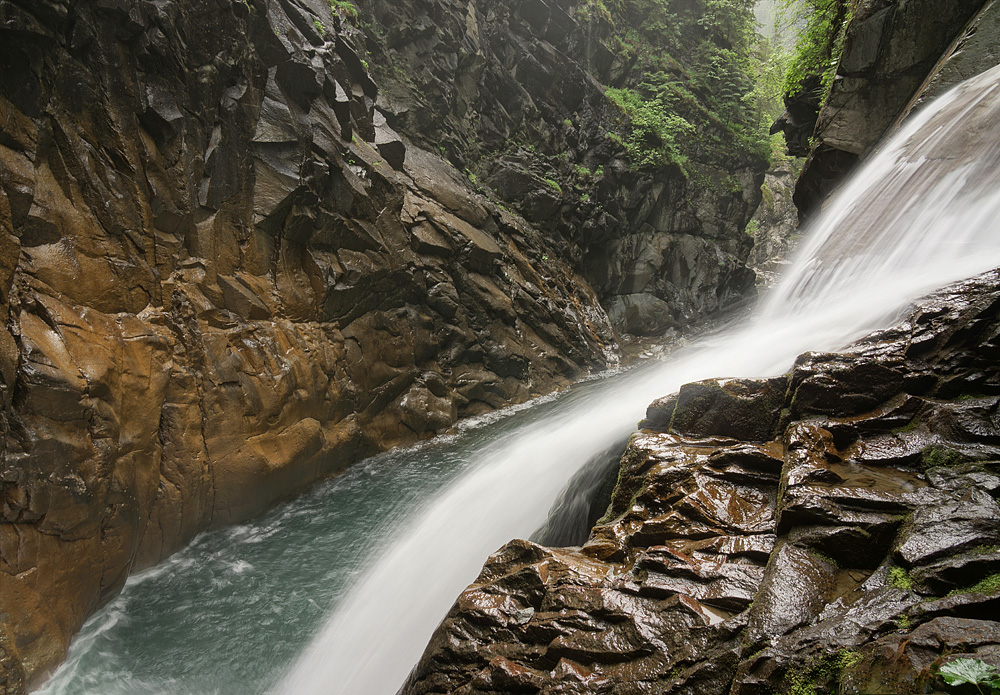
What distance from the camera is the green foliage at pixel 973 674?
171 centimetres

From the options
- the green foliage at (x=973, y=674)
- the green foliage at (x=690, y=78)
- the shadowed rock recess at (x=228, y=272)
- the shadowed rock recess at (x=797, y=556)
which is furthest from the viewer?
the green foliage at (x=690, y=78)

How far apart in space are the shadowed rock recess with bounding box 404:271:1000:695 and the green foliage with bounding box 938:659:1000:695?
167mm

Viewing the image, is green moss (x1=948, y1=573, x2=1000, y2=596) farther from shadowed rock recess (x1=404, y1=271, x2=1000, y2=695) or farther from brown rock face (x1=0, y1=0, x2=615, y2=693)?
brown rock face (x1=0, y1=0, x2=615, y2=693)

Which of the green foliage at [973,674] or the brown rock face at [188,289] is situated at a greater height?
the brown rock face at [188,289]

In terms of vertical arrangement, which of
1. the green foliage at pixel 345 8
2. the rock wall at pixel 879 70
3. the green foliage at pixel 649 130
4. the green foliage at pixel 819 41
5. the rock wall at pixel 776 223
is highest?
the green foliage at pixel 345 8

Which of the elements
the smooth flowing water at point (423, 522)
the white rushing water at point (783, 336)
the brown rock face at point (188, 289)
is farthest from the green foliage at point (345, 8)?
the white rushing water at point (783, 336)

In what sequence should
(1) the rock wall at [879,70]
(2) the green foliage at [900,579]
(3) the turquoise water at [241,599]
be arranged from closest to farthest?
1. (2) the green foliage at [900,579]
2. (3) the turquoise water at [241,599]
3. (1) the rock wall at [879,70]

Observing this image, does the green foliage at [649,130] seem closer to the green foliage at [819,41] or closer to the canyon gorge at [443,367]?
the canyon gorge at [443,367]

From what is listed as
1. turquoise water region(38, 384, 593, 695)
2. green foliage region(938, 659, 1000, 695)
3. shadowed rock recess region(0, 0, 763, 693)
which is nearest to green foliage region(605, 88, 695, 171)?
shadowed rock recess region(0, 0, 763, 693)

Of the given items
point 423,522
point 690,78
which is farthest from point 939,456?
Result: point 690,78

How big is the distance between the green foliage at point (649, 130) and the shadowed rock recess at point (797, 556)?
16765mm

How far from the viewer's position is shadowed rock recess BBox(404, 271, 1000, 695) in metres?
2.33

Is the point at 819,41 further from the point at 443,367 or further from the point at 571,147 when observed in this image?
the point at 443,367

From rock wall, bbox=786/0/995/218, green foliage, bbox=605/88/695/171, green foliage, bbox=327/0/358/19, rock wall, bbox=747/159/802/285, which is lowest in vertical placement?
rock wall, bbox=747/159/802/285
